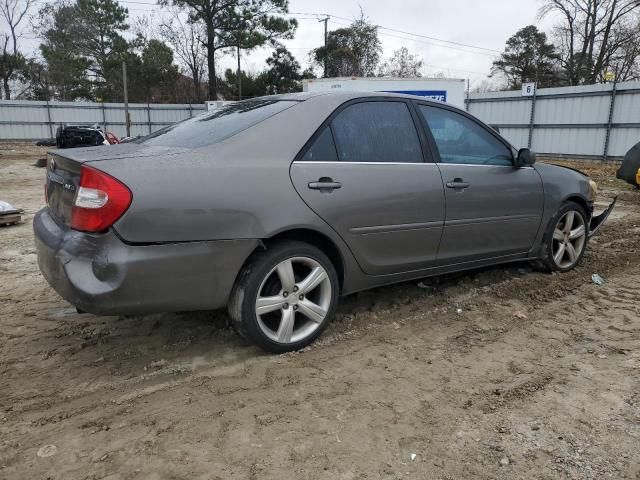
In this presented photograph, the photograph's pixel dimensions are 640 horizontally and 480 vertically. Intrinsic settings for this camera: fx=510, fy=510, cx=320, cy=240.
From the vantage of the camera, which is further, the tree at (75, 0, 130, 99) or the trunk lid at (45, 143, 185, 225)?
the tree at (75, 0, 130, 99)

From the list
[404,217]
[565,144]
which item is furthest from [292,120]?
[565,144]

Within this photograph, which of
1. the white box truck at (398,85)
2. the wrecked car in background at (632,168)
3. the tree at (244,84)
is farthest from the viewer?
the tree at (244,84)

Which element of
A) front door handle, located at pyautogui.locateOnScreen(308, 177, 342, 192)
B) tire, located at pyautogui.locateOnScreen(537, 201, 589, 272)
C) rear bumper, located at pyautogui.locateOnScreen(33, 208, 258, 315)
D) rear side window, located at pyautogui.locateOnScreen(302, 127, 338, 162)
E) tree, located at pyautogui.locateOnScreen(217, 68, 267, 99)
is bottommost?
tire, located at pyautogui.locateOnScreen(537, 201, 589, 272)

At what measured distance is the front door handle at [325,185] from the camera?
301 cm

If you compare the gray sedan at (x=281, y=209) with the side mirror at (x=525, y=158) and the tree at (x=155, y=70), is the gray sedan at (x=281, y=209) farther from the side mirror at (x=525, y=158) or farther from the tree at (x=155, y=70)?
the tree at (x=155, y=70)

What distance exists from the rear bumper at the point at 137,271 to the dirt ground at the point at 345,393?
0.50 m

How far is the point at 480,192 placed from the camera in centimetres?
386

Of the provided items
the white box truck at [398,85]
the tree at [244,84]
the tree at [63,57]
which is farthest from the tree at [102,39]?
the white box truck at [398,85]

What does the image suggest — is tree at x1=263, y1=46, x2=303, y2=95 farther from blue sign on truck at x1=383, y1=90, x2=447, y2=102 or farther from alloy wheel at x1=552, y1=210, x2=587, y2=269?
alloy wheel at x1=552, y1=210, x2=587, y2=269

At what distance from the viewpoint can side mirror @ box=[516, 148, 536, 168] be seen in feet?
13.5

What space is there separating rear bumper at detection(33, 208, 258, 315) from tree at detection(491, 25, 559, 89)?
41874 millimetres

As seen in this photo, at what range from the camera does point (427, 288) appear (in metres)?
4.35

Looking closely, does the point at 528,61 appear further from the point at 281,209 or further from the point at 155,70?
the point at 281,209

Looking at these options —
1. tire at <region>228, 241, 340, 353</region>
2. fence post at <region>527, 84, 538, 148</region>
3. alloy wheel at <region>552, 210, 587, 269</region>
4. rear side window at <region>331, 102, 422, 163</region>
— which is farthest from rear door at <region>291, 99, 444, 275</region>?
fence post at <region>527, 84, 538, 148</region>
